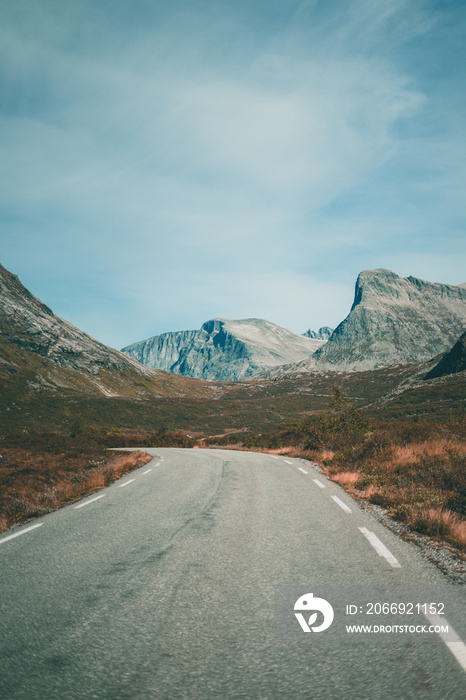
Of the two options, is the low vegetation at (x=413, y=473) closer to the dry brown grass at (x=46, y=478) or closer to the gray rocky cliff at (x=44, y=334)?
the dry brown grass at (x=46, y=478)

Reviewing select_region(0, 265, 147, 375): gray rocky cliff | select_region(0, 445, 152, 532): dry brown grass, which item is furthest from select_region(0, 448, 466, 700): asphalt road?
select_region(0, 265, 147, 375): gray rocky cliff

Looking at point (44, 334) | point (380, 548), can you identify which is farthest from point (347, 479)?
point (44, 334)

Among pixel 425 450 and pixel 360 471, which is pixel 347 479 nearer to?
pixel 360 471

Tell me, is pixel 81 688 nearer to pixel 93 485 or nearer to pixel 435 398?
pixel 93 485

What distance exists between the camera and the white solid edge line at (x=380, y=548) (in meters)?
5.12

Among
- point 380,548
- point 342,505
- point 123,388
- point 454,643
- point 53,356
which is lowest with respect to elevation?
point 342,505

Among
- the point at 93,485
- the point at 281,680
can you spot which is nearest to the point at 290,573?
the point at 281,680

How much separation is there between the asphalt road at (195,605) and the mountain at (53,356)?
9001 cm

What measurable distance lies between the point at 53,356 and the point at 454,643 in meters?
134

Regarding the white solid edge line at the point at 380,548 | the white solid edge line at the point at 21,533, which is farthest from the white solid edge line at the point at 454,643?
the white solid edge line at the point at 21,533

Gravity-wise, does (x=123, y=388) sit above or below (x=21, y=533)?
above

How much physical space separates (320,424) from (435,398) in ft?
157

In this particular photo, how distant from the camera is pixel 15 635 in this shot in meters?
3.50

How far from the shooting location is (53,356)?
405 feet
